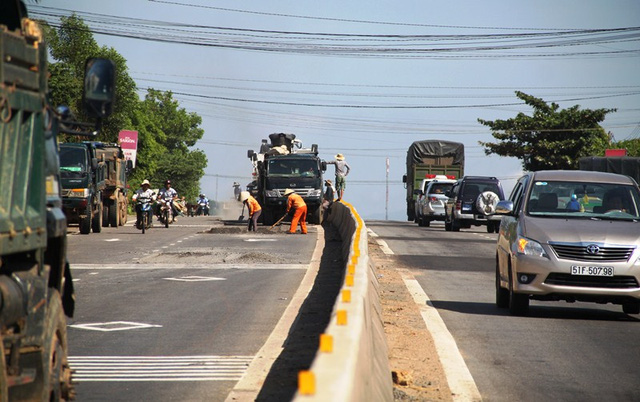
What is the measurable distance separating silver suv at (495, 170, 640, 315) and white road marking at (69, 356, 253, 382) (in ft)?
15.8

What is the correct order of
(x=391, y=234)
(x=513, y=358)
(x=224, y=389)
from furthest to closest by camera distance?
1. (x=391, y=234)
2. (x=513, y=358)
3. (x=224, y=389)

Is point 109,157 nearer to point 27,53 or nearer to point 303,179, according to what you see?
point 303,179

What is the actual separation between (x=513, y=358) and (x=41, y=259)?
18.7 ft

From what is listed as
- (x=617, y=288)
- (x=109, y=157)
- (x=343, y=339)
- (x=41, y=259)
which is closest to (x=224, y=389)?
(x=41, y=259)

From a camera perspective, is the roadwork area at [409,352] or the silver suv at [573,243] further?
the silver suv at [573,243]

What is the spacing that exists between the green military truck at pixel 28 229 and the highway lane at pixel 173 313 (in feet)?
6.81

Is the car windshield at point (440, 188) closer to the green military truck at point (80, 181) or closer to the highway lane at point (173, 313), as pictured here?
the green military truck at point (80, 181)

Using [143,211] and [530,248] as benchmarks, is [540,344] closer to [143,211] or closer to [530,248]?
[530,248]

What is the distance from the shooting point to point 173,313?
50.3ft

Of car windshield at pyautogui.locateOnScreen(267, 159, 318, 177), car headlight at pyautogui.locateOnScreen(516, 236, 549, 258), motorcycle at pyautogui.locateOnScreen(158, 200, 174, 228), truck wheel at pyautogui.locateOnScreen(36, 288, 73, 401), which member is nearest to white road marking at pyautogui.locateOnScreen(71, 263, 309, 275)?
car headlight at pyautogui.locateOnScreen(516, 236, 549, 258)

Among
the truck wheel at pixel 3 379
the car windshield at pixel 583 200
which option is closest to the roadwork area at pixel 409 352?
the car windshield at pixel 583 200

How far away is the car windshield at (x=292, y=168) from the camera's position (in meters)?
43.9

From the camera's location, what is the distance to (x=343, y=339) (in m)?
6.53

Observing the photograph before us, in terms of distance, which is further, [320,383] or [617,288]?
[617,288]
